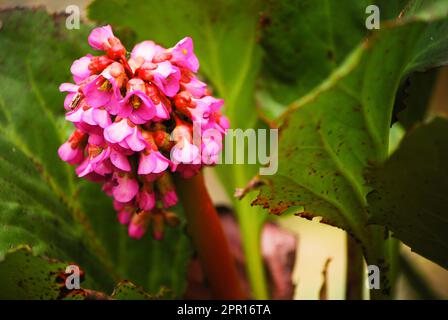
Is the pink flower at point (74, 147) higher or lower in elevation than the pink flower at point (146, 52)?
lower

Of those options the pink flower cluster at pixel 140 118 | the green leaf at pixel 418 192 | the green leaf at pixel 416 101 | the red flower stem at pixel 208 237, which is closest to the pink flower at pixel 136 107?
the pink flower cluster at pixel 140 118

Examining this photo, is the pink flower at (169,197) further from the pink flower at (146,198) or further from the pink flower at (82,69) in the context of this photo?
the pink flower at (82,69)

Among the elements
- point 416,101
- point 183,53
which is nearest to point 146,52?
point 183,53

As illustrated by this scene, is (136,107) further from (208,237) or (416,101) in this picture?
(416,101)

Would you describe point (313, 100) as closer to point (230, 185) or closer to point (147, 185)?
point (147, 185)

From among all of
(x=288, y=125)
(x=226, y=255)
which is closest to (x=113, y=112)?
(x=288, y=125)
